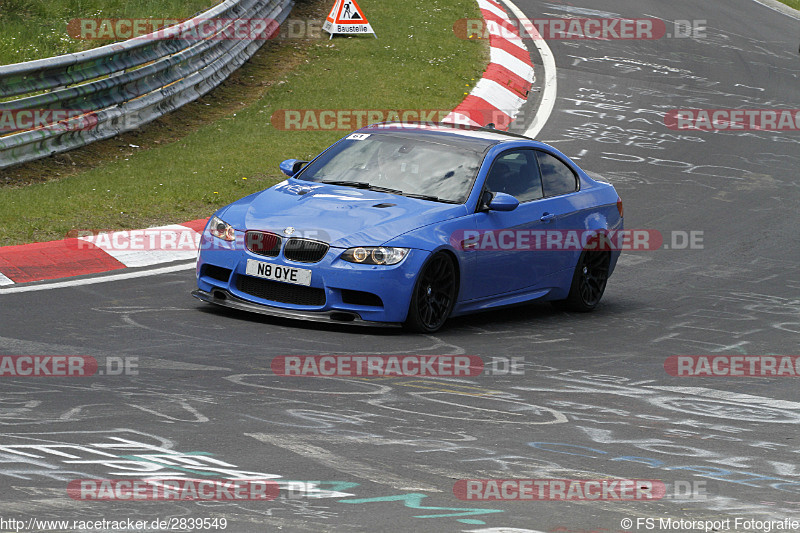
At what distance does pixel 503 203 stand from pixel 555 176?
126 centimetres

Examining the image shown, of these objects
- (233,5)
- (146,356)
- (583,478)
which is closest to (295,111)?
(233,5)

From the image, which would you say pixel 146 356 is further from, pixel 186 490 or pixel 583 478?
pixel 583 478

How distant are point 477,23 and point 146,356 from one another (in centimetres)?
1638

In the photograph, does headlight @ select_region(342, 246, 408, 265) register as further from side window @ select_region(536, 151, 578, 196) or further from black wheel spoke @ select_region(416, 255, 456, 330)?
side window @ select_region(536, 151, 578, 196)

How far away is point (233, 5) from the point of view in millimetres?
18031

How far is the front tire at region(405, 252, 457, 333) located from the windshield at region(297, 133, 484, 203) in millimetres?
642

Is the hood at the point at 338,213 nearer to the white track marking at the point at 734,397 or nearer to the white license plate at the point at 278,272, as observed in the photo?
the white license plate at the point at 278,272

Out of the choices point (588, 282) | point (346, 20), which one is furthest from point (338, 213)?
point (346, 20)

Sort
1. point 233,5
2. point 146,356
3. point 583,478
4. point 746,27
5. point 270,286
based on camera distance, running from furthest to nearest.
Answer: point 746,27, point 233,5, point 270,286, point 146,356, point 583,478

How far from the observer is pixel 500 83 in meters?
19.1

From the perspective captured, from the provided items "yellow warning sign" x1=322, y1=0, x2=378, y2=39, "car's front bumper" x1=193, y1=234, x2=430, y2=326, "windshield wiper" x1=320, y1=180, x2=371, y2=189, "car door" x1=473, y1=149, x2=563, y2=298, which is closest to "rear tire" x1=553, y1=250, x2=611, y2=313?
"car door" x1=473, y1=149, x2=563, y2=298

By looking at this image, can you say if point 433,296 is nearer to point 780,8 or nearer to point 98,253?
point 98,253

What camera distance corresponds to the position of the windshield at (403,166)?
9469 mm

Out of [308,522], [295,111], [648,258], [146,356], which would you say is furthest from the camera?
[295,111]
